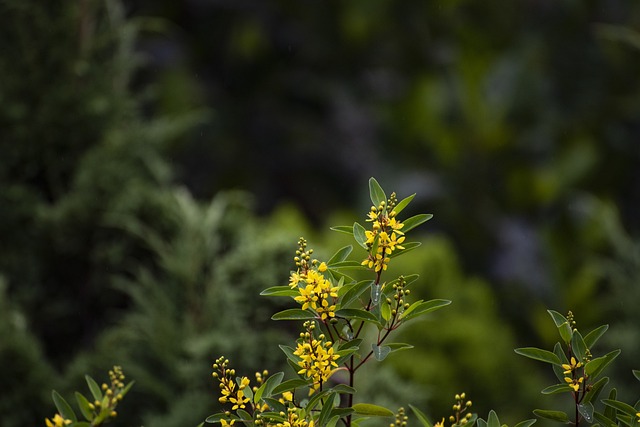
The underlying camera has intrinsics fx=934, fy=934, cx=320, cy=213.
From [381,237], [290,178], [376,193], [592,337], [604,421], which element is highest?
[290,178]

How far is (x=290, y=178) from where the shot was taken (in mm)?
8227

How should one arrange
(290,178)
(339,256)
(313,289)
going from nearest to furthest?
1. (313,289)
2. (339,256)
3. (290,178)

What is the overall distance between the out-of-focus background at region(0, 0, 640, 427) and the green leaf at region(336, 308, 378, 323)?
1364 mm

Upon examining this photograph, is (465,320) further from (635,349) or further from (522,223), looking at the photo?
(522,223)

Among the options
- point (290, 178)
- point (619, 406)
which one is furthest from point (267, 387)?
point (290, 178)

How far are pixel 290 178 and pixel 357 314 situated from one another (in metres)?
6.76

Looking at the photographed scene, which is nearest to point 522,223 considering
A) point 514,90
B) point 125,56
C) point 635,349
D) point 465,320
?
point 514,90

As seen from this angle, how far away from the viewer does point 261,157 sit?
812 centimetres

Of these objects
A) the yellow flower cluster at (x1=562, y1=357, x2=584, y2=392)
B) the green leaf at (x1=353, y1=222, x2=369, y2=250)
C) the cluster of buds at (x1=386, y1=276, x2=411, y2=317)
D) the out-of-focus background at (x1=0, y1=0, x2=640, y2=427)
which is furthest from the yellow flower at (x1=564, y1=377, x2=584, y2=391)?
the out-of-focus background at (x1=0, y1=0, x2=640, y2=427)

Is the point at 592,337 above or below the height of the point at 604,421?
above

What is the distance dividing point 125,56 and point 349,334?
2.19 meters

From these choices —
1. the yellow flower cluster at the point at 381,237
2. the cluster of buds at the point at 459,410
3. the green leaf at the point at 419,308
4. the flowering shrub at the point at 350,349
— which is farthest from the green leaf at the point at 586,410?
the yellow flower cluster at the point at 381,237

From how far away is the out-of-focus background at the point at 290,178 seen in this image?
301 cm

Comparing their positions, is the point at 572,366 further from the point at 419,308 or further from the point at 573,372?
the point at 419,308
